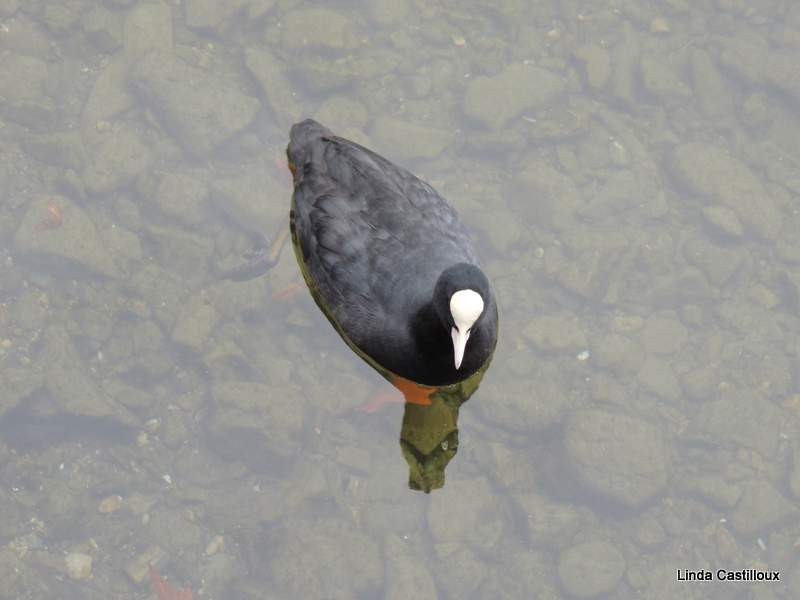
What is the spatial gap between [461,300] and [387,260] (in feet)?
3.11

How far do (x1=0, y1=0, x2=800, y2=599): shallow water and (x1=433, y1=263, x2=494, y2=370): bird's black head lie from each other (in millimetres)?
1536

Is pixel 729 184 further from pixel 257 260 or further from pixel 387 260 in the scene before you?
pixel 257 260

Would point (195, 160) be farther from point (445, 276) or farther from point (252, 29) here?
point (445, 276)

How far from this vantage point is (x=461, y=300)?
17.4 ft

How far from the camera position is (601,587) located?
6652 millimetres

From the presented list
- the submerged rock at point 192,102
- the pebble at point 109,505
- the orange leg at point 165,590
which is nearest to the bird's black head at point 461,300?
the orange leg at point 165,590

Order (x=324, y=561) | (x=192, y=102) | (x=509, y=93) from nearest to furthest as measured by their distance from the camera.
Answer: (x=324, y=561) → (x=192, y=102) → (x=509, y=93)

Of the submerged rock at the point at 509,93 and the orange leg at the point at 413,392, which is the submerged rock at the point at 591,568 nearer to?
the orange leg at the point at 413,392

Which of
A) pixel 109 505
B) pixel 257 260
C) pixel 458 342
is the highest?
pixel 458 342

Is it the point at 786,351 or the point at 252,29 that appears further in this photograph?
the point at 252,29

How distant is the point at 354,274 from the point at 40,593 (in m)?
2.85

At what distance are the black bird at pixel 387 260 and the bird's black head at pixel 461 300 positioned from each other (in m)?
0.03

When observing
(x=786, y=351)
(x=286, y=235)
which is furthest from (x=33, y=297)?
(x=786, y=351)

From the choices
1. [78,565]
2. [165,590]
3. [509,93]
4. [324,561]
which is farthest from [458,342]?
[509,93]
